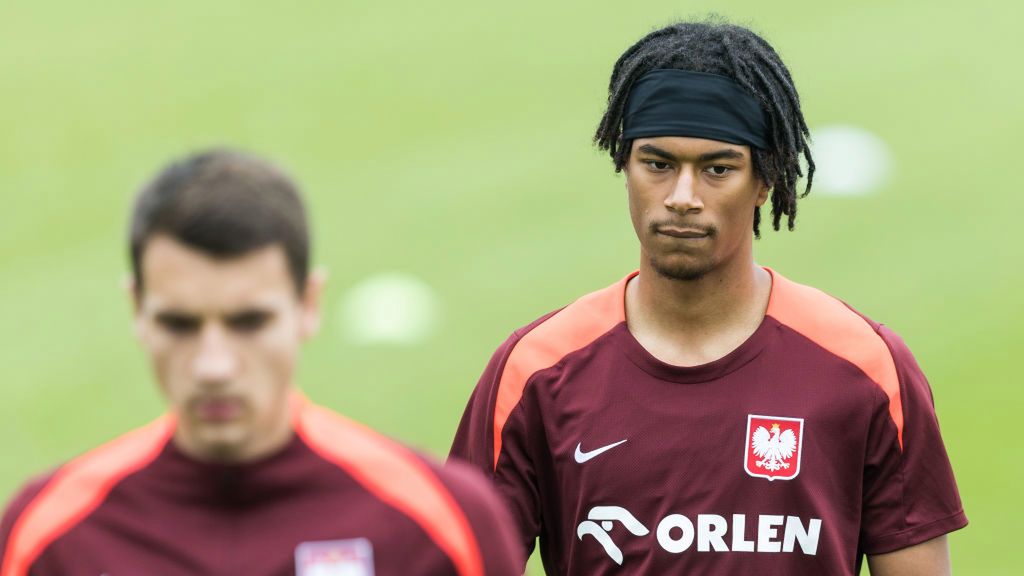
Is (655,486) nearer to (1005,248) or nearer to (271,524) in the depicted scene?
(271,524)

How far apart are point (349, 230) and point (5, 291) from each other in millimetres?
2681

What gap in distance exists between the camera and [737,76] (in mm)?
5785

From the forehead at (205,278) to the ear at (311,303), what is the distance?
103mm

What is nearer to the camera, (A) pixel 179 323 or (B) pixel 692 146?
(A) pixel 179 323

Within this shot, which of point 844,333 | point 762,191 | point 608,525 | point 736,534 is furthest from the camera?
point 762,191

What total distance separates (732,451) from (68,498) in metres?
2.19

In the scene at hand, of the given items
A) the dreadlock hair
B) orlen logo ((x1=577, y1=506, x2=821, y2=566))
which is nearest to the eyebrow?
the dreadlock hair

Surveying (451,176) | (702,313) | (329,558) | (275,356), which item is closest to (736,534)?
(702,313)

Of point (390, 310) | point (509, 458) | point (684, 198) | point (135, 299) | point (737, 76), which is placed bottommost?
point (390, 310)

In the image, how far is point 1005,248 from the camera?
14.1 meters

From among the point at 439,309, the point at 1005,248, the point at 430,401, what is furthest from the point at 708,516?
the point at 1005,248

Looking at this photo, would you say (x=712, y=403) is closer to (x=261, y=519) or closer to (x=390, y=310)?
(x=261, y=519)

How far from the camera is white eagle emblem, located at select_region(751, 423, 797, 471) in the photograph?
5527mm

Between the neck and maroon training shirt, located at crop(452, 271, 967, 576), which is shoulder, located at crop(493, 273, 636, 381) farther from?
the neck
